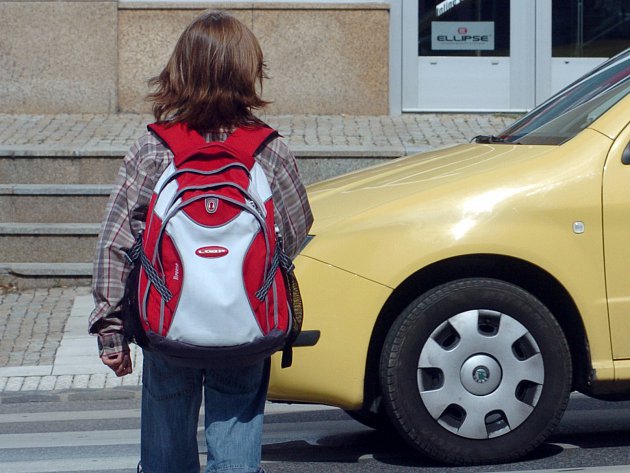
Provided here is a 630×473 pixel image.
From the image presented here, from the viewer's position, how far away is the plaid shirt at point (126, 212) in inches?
123

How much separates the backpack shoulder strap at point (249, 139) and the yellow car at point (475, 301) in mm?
1654

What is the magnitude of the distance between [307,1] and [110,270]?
10466 mm

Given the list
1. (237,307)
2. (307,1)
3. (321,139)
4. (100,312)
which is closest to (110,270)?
(100,312)

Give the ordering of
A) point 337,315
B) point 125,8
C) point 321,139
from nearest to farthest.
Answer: point 337,315 < point 321,139 < point 125,8

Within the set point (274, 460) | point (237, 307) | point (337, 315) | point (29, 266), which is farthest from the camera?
point (29, 266)

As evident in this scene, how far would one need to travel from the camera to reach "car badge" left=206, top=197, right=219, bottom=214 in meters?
2.93

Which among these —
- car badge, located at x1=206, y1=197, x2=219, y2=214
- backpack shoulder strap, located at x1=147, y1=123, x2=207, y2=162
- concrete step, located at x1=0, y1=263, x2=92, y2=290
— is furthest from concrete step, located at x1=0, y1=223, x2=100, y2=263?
car badge, located at x1=206, y1=197, x2=219, y2=214

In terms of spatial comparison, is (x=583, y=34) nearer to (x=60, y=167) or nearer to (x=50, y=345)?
(x=60, y=167)

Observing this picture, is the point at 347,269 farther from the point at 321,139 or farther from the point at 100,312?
the point at 321,139

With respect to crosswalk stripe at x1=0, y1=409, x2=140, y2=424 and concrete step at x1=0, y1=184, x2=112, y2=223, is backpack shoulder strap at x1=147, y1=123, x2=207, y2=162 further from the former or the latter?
concrete step at x1=0, y1=184, x2=112, y2=223

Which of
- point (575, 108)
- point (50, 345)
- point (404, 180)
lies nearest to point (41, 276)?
point (50, 345)

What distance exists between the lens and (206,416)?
3189 millimetres

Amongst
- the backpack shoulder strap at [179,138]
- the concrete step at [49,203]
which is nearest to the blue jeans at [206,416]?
the backpack shoulder strap at [179,138]

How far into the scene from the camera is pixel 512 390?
482 centimetres
